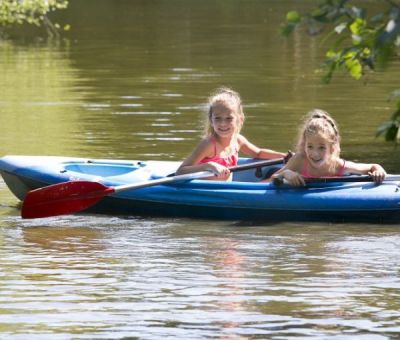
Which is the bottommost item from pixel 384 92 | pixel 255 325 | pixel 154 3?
pixel 255 325

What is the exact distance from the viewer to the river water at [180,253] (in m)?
6.36

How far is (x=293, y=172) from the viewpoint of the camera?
891cm

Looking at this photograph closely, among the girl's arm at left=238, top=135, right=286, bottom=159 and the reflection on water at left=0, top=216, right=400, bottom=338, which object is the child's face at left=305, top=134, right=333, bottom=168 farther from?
the girl's arm at left=238, top=135, right=286, bottom=159

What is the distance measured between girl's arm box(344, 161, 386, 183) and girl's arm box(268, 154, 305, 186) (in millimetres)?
303

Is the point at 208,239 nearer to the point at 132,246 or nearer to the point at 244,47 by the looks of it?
the point at 132,246

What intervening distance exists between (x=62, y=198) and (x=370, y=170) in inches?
76.0

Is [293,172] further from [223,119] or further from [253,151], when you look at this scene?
[253,151]

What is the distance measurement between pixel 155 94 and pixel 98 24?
16771 mm

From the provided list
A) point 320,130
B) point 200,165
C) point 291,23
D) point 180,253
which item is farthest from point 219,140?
point 291,23

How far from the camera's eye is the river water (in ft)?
20.9

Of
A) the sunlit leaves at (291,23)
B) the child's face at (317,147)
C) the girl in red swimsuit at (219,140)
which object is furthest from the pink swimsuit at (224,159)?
the sunlit leaves at (291,23)

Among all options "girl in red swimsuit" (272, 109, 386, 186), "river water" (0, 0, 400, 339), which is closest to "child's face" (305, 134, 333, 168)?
"girl in red swimsuit" (272, 109, 386, 186)

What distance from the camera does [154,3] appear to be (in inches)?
1734

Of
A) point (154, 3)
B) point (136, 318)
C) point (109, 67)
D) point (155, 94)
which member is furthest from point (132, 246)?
point (154, 3)
